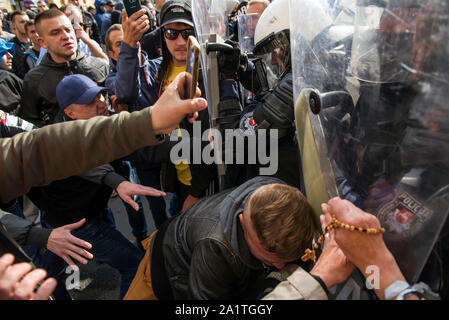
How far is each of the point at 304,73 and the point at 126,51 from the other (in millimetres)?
1277

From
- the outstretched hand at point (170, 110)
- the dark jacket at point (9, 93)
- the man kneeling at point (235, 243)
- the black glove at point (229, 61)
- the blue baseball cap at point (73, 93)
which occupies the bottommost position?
the man kneeling at point (235, 243)

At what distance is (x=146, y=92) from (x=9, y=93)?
160 cm

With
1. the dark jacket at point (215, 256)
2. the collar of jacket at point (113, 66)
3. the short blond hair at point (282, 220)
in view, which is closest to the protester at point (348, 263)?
the short blond hair at point (282, 220)

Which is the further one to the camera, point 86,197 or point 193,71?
point 86,197

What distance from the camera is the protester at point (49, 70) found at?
103 inches

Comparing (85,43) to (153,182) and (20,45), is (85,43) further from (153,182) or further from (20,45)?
(153,182)

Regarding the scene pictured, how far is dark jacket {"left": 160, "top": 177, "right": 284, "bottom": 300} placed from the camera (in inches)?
44.4

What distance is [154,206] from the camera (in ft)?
8.61

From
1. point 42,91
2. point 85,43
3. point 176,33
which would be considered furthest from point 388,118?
point 85,43

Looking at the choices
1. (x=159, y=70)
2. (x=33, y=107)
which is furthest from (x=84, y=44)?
(x=159, y=70)

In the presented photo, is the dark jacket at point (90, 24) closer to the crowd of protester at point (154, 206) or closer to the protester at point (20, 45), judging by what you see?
the protester at point (20, 45)

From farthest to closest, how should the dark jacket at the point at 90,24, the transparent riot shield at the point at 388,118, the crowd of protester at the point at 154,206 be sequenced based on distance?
the dark jacket at the point at 90,24 → the crowd of protester at the point at 154,206 → the transparent riot shield at the point at 388,118

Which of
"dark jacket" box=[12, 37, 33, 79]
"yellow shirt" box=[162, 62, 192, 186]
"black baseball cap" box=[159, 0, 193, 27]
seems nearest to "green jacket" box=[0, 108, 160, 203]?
"yellow shirt" box=[162, 62, 192, 186]

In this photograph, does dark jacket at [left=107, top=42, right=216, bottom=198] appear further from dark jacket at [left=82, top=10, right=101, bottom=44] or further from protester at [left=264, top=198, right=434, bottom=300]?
dark jacket at [left=82, top=10, right=101, bottom=44]
